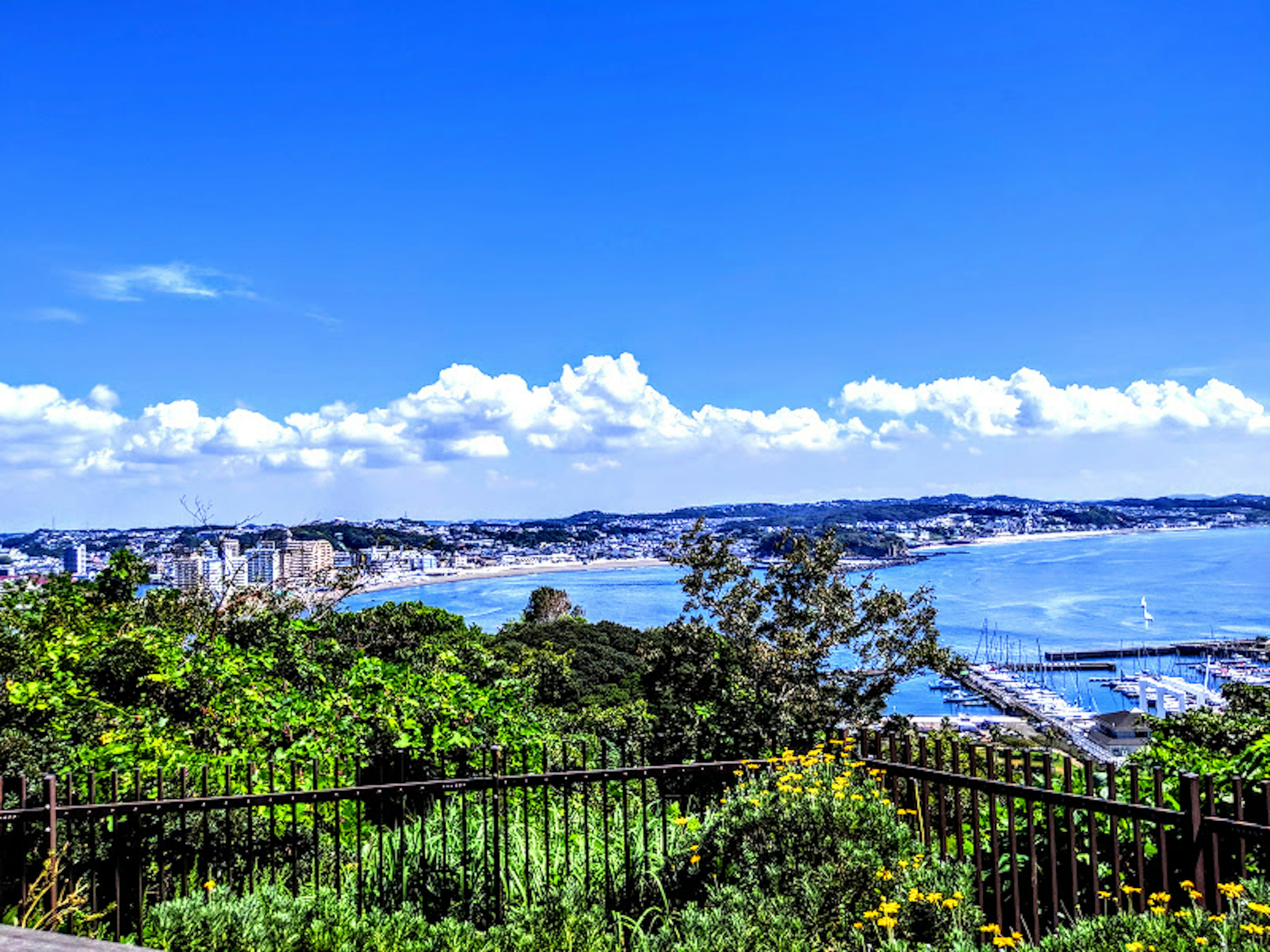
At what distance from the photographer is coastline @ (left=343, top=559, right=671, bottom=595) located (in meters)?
152

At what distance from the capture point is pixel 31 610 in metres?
9.41

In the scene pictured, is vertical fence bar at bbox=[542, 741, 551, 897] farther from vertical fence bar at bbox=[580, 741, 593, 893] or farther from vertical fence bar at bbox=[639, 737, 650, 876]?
vertical fence bar at bbox=[639, 737, 650, 876]

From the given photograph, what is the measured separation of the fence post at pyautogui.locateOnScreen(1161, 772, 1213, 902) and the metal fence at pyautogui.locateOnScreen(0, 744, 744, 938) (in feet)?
7.86

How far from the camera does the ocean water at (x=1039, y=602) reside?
95.8m

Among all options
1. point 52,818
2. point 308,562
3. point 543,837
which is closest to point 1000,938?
point 543,837

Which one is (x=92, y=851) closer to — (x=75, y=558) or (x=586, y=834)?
(x=586, y=834)

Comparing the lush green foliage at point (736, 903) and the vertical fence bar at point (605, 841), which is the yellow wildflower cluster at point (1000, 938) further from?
the vertical fence bar at point (605, 841)

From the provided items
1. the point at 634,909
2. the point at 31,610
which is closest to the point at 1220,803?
the point at 634,909

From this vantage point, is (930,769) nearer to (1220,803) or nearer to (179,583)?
(1220,803)

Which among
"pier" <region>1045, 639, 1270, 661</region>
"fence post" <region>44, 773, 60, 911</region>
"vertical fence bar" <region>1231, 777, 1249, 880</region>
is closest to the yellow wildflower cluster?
"vertical fence bar" <region>1231, 777, 1249, 880</region>

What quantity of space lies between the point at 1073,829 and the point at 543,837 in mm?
3550

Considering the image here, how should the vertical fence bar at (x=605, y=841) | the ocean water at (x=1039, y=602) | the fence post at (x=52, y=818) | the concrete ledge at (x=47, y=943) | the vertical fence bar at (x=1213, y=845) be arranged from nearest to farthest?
the concrete ledge at (x=47, y=943) < the vertical fence bar at (x=1213, y=845) < the fence post at (x=52, y=818) < the vertical fence bar at (x=605, y=841) < the ocean water at (x=1039, y=602)

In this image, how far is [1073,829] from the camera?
13.3ft

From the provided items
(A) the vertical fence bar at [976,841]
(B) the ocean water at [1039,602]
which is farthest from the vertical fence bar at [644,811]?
(B) the ocean water at [1039,602]
